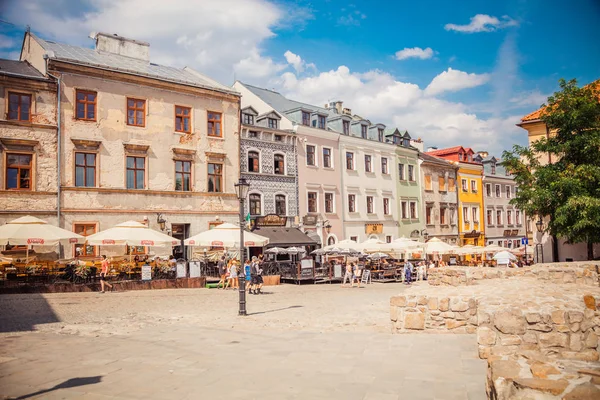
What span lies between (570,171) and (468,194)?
1220 inches

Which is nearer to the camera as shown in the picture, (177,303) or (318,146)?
(177,303)

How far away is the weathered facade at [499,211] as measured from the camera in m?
54.8

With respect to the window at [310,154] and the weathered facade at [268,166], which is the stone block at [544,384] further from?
the window at [310,154]

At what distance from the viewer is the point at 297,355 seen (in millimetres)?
8781

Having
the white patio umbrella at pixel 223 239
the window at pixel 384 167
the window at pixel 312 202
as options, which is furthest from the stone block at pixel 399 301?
the window at pixel 384 167

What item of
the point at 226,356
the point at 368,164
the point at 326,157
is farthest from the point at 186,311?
the point at 368,164

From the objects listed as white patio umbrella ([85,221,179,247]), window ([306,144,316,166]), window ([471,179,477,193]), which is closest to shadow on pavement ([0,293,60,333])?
white patio umbrella ([85,221,179,247])

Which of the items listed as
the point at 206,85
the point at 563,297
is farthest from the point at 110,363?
the point at 206,85

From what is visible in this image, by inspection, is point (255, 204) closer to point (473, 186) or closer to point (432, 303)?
point (432, 303)

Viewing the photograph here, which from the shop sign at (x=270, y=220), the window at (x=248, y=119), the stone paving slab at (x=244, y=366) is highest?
the window at (x=248, y=119)

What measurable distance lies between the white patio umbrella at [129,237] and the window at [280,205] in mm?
12256

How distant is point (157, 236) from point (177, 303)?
5.95 meters

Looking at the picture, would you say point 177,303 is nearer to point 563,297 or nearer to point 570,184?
point 563,297

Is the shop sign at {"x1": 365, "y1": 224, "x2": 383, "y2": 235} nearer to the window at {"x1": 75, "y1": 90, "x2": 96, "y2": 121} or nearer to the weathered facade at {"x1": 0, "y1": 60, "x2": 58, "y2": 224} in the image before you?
the window at {"x1": 75, "y1": 90, "x2": 96, "y2": 121}
